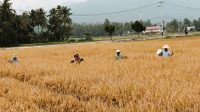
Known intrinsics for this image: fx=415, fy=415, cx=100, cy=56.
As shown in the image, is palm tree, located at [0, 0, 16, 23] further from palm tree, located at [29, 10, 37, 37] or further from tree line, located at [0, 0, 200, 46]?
palm tree, located at [29, 10, 37, 37]

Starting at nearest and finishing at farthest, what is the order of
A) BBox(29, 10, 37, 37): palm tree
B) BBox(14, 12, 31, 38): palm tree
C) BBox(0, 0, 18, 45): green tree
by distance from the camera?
BBox(0, 0, 18, 45): green tree → BBox(14, 12, 31, 38): palm tree → BBox(29, 10, 37, 37): palm tree

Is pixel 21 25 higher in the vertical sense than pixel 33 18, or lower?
lower

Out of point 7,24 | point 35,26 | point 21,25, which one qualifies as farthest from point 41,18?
point 7,24

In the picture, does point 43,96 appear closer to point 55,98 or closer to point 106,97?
point 55,98

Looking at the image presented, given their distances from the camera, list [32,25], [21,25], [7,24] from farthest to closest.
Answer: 1. [32,25]
2. [21,25]
3. [7,24]

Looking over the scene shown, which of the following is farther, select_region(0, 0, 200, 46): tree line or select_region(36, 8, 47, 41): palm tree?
select_region(36, 8, 47, 41): palm tree

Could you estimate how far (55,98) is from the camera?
7.50 meters

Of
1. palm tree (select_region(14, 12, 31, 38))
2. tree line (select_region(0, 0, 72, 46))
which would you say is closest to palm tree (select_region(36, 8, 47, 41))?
tree line (select_region(0, 0, 72, 46))

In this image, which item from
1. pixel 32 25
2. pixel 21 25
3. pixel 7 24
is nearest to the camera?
pixel 7 24

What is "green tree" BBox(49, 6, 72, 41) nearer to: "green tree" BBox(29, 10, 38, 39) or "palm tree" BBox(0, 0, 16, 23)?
"green tree" BBox(29, 10, 38, 39)

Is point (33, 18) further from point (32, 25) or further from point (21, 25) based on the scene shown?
point (21, 25)

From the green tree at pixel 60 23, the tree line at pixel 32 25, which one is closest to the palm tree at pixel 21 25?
the tree line at pixel 32 25

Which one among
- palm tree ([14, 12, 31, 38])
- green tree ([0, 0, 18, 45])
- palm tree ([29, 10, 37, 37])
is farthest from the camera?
palm tree ([29, 10, 37, 37])

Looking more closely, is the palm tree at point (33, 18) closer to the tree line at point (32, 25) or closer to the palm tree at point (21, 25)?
the tree line at point (32, 25)
